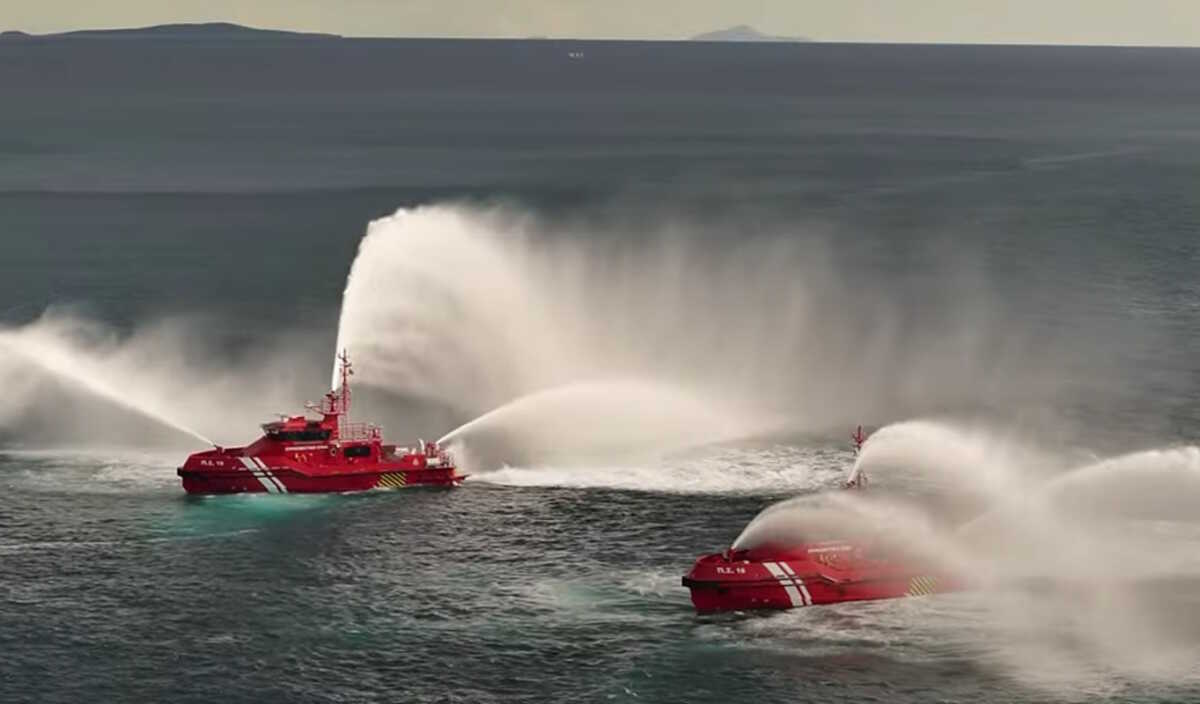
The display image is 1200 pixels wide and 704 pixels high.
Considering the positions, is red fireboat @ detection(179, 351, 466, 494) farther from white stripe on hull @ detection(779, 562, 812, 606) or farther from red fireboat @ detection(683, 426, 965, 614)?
white stripe on hull @ detection(779, 562, 812, 606)

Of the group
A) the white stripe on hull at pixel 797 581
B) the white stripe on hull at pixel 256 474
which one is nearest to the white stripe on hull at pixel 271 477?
the white stripe on hull at pixel 256 474

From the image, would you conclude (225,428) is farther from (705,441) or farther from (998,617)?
(998,617)

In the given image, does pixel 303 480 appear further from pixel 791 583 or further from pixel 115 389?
pixel 791 583

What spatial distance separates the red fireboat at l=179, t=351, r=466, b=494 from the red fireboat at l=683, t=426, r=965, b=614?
36.5 meters

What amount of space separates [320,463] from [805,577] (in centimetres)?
4812

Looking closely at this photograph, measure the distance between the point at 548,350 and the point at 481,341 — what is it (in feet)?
27.4

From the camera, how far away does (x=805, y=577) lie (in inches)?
4847

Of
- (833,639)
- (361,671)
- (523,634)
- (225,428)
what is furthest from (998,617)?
(225,428)

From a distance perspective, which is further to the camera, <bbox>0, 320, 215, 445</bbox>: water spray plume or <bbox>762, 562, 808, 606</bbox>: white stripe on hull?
<bbox>0, 320, 215, 445</bbox>: water spray plume

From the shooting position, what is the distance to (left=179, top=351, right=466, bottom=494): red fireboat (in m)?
153

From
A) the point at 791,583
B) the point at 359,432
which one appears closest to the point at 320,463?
the point at 359,432

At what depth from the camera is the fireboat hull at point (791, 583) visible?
4779 inches

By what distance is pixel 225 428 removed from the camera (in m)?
174

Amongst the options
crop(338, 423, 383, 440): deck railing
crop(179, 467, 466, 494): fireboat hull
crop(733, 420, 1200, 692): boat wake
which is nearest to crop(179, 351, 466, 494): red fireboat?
crop(179, 467, 466, 494): fireboat hull
